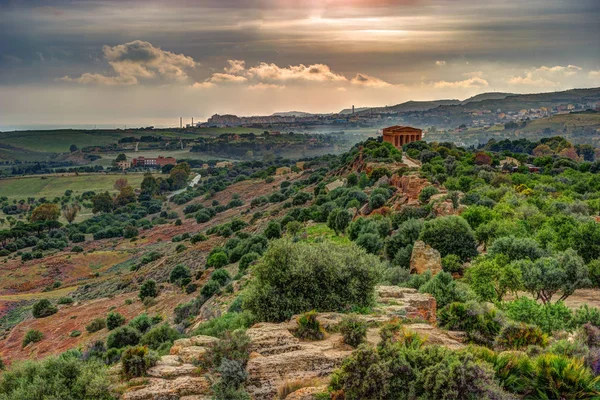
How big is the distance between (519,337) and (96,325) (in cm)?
3037

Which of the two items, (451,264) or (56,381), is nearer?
(56,381)

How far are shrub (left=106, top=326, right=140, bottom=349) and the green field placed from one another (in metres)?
104

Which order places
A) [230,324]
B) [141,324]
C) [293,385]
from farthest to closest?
1. [141,324]
2. [230,324]
3. [293,385]

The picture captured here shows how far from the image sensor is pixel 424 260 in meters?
23.3

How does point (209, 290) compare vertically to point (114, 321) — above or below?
above

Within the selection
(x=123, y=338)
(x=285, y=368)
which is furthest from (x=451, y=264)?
(x=123, y=338)

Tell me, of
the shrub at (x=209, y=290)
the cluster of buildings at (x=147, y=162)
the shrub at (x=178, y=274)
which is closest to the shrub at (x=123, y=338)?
the shrub at (x=209, y=290)

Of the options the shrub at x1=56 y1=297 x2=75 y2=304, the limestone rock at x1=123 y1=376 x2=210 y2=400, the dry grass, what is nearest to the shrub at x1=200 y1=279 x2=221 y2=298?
the shrub at x1=56 y1=297 x2=75 y2=304

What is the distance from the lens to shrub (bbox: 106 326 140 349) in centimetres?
2658

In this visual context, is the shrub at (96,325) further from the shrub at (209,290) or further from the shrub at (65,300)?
the shrub at (65,300)

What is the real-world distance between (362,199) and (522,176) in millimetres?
17373

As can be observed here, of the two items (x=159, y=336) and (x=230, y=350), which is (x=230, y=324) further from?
(x=159, y=336)

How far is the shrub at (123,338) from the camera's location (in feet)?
87.2

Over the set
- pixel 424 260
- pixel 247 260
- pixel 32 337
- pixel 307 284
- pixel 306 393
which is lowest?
pixel 32 337
